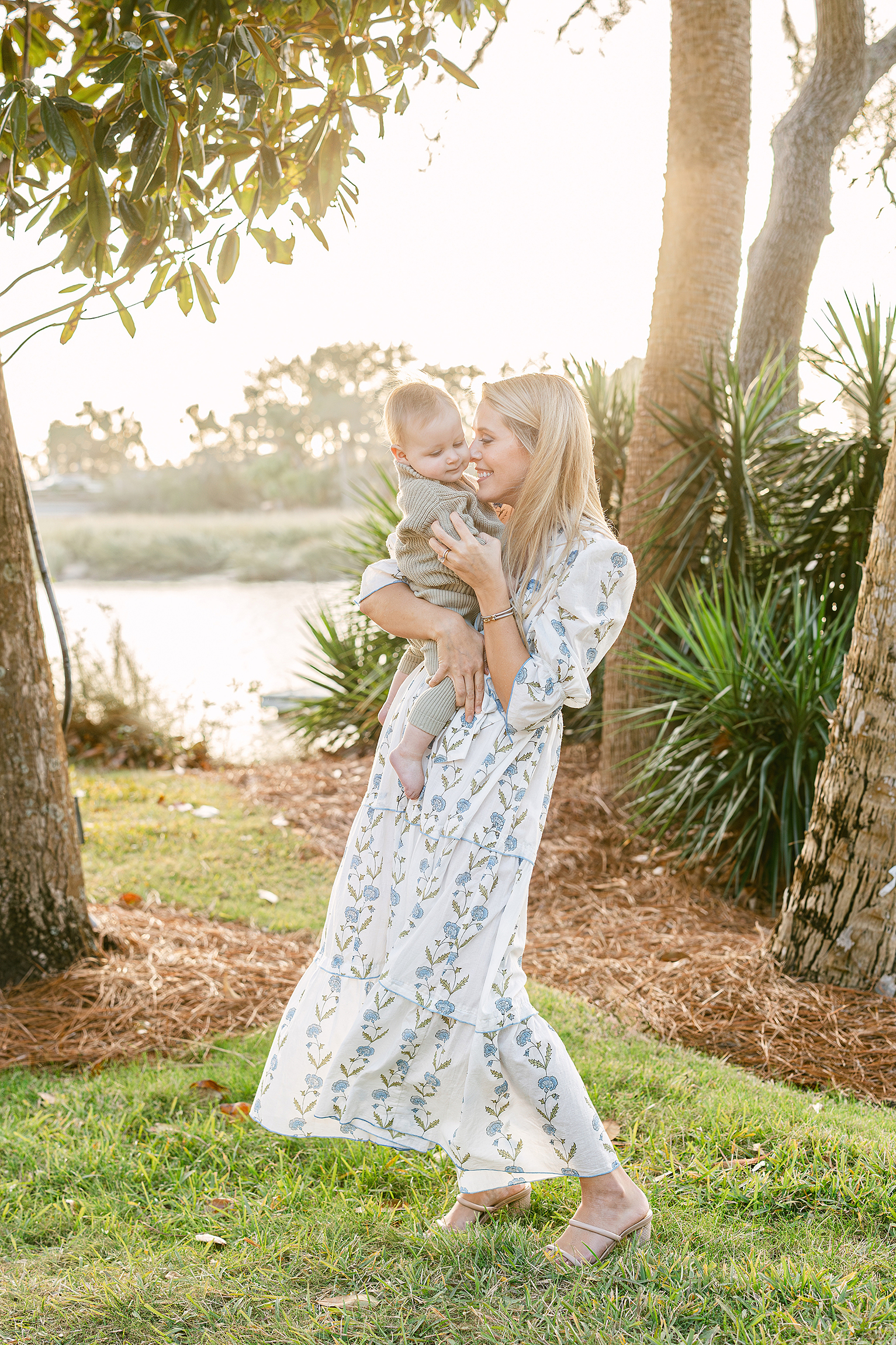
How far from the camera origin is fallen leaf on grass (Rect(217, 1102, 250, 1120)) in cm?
266

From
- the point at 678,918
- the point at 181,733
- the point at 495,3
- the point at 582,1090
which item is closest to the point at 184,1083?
the point at 582,1090

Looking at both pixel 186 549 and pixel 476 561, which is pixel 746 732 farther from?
pixel 186 549

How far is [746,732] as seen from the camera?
457 cm

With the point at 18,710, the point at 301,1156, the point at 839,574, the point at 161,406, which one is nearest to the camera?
the point at 301,1156

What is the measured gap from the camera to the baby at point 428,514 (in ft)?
6.69

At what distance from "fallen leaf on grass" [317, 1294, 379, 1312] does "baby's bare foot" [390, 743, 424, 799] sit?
0.99 meters

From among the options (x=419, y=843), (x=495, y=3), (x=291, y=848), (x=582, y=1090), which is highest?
(x=495, y=3)

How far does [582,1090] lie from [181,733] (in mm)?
6720

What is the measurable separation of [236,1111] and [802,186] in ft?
26.5

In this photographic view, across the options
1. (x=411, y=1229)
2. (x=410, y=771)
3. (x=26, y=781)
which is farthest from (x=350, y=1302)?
(x=26, y=781)

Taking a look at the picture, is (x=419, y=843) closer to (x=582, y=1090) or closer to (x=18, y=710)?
(x=582, y=1090)

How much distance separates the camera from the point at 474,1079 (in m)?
1.95

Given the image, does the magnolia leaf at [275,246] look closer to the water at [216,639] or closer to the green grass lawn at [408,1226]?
the green grass lawn at [408,1226]

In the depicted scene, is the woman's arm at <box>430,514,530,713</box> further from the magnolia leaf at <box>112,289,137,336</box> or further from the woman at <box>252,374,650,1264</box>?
the magnolia leaf at <box>112,289,137,336</box>
